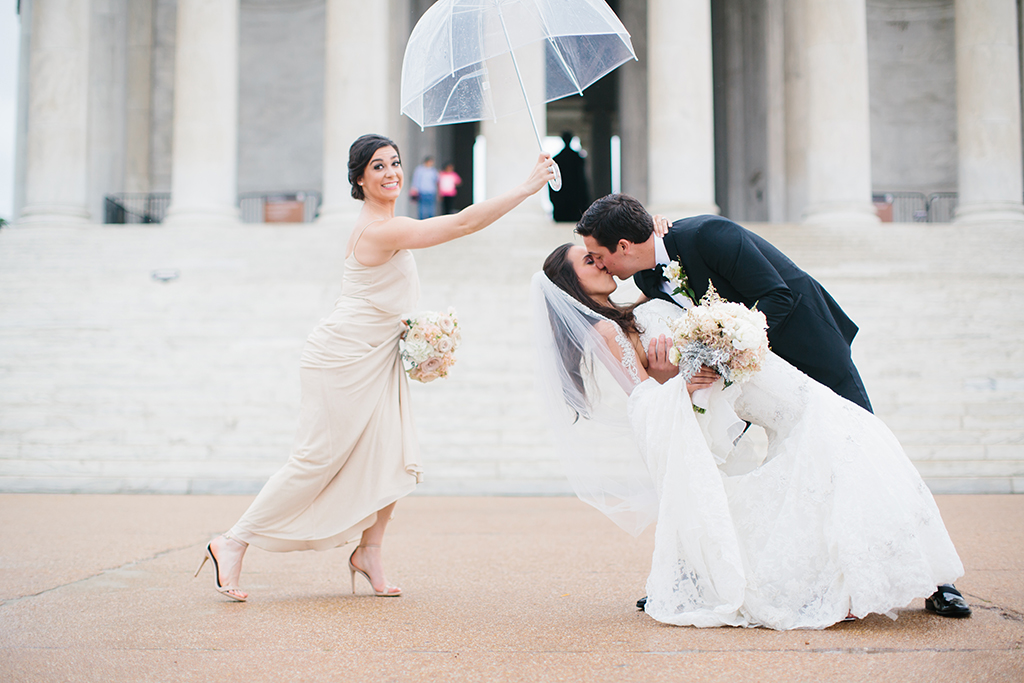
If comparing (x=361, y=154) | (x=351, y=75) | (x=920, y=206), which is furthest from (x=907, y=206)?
(x=361, y=154)

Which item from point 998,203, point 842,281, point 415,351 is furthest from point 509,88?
point 998,203

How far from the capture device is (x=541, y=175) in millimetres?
4457

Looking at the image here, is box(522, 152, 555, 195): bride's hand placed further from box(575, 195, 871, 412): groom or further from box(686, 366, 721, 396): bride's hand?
box(686, 366, 721, 396): bride's hand

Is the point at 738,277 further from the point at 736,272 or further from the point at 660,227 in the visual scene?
the point at 660,227

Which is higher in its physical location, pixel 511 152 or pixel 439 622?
pixel 511 152

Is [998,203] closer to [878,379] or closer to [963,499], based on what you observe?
[878,379]

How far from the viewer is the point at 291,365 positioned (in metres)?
13.7

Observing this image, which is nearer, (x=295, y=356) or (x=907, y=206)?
(x=295, y=356)

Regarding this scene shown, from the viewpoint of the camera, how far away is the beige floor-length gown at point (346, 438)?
5.14 metres

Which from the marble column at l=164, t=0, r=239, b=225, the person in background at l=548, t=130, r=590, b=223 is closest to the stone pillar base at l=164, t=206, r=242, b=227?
the marble column at l=164, t=0, r=239, b=225

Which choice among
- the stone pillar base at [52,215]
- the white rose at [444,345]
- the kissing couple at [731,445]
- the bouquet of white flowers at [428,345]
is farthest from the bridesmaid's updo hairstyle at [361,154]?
the stone pillar base at [52,215]

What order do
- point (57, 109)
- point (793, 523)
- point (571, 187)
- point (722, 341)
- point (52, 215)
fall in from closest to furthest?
1. point (722, 341)
2. point (793, 523)
3. point (52, 215)
4. point (57, 109)
5. point (571, 187)

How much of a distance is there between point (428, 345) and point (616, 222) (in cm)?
147

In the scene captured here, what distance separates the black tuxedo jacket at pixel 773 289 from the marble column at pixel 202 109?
2010 cm
